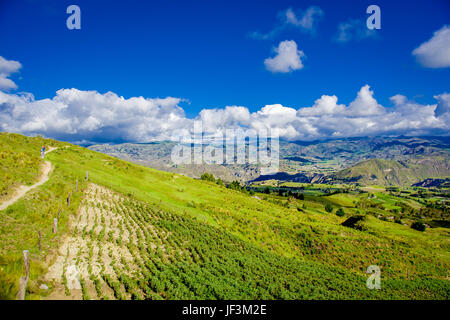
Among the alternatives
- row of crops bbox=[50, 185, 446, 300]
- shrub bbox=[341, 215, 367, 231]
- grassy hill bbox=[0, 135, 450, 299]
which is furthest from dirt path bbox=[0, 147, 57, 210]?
shrub bbox=[341, 215, 367, 231]

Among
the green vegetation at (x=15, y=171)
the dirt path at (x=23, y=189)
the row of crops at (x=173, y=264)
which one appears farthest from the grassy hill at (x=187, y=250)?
the green vegetation at (x=15, y=171)

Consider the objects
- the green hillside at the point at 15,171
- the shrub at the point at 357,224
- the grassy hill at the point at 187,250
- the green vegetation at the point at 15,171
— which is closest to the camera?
the grassy hill at the point at 187,250

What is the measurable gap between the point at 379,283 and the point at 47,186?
5286 centimetres

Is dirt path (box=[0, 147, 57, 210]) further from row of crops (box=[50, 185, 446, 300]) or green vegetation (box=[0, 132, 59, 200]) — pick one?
row of crops (box=[50, 185, 446, 300])

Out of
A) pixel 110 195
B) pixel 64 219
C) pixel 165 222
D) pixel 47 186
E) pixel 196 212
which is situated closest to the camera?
pixel 64 219

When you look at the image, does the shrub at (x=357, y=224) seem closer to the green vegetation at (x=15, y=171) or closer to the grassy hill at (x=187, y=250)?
the grassy hill at (x=187, y=250)

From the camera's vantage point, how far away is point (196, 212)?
45875 mm

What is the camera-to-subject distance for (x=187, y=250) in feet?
90.6

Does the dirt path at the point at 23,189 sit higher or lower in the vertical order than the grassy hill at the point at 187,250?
higher

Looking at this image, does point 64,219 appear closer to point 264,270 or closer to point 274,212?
point 264,270

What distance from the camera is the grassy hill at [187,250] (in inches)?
735

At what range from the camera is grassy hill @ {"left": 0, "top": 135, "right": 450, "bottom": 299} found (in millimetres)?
18672
